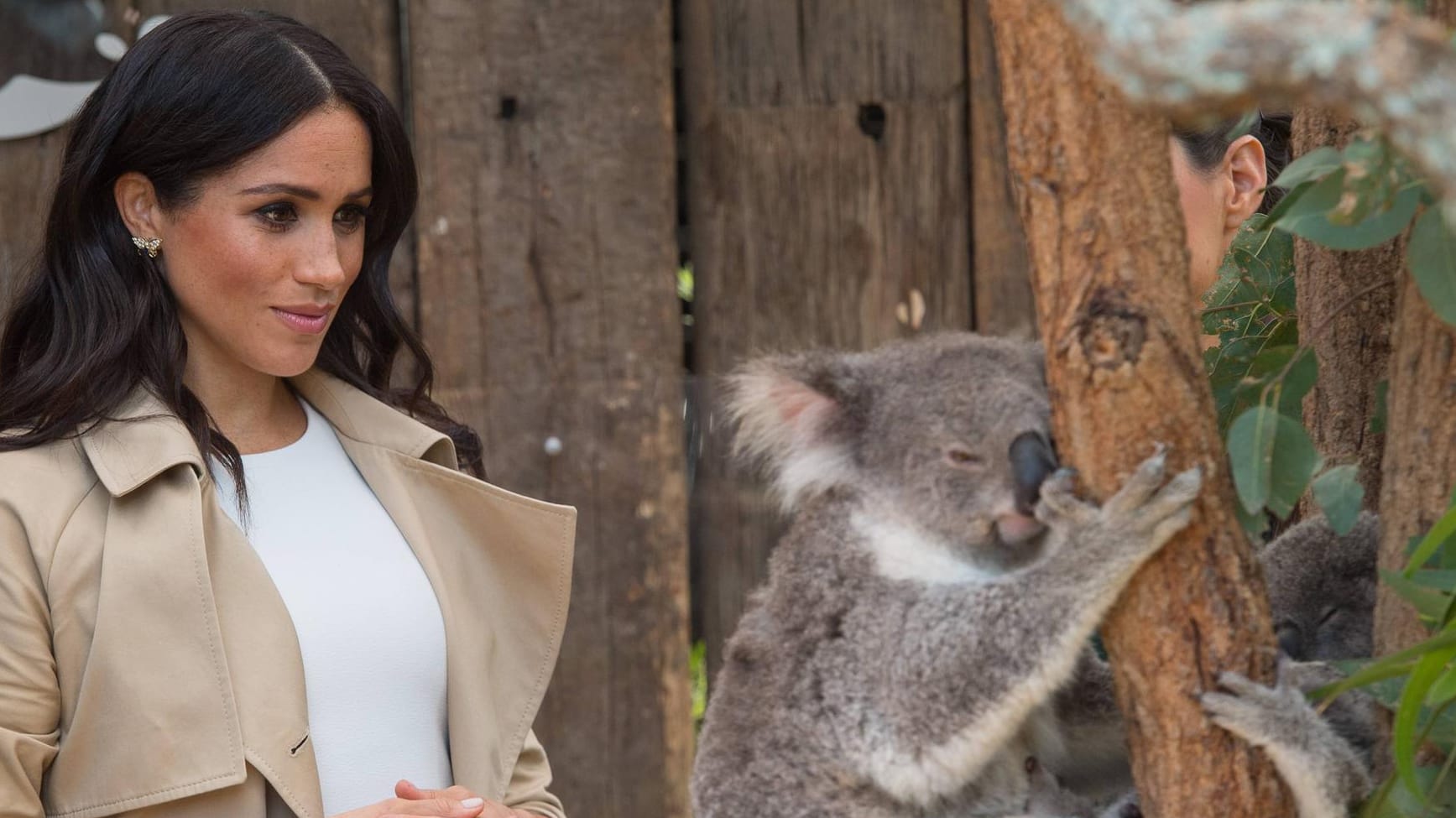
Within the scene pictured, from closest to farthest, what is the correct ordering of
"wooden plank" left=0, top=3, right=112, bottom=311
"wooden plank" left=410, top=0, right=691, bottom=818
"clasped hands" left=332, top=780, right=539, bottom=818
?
"clasped hands" left=332, top=780, right=539, bottom=818, "wooden plank" left=0, top=3, right=112, bottom=311, "wooden plank" left=410, top=0, right=691, bottom=818

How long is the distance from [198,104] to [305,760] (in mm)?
965

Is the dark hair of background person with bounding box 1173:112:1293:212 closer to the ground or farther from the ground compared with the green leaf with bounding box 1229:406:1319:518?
farther from the ground

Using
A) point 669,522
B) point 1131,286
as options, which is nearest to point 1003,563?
point 1131,286

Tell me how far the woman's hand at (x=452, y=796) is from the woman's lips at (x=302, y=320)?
0.69m

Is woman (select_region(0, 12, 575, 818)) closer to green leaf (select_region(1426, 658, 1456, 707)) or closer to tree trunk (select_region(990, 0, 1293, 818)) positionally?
tree trunk (select_region(990, 0, 1293, 818))

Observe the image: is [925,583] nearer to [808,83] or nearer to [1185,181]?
[1185,181]

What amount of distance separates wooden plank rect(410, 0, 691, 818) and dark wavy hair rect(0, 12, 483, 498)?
1.27m

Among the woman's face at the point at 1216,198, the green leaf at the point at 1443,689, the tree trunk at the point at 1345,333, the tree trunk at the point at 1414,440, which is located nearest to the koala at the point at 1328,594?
the tree trunk at the point at 1345,333

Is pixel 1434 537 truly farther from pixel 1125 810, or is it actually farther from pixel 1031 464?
pixel 1125 810

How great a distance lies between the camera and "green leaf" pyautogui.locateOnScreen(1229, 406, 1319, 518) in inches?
58.4

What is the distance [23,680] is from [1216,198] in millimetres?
1973

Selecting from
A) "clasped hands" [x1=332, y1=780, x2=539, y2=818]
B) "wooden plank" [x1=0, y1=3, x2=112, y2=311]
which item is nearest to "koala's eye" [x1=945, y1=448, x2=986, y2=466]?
"clasped hands" [x1=332, y1=780, x2=539, y2=818]

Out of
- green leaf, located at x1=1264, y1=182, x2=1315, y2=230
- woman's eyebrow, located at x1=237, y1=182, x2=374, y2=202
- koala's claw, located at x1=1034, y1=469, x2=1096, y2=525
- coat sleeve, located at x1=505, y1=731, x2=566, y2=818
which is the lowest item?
coat sleeve, located at x1=505, y1=731, x2=566, y2=818

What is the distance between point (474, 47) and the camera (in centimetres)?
369
